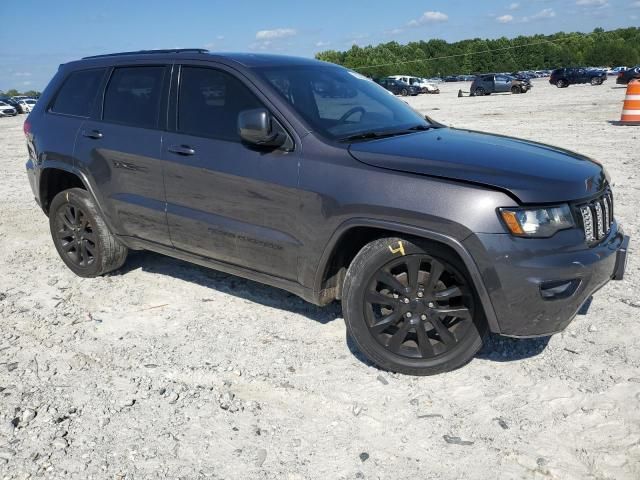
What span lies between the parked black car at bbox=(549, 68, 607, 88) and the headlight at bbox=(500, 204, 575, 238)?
45.1 metres

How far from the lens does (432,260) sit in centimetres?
317

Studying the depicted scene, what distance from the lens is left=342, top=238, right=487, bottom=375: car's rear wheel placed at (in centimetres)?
319

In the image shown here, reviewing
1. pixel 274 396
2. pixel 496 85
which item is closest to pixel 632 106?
pixel 274 396

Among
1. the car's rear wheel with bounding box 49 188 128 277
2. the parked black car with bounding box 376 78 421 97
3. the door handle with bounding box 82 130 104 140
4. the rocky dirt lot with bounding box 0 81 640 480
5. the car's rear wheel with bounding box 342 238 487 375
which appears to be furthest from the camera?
the parked black car with bounding box 376 78 421 97

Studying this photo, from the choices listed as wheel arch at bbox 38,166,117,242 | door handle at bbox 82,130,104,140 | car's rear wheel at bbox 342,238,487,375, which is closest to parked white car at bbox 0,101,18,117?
wheel arch at bbox 38,166,117,242

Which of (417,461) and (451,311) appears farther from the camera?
(451,311)

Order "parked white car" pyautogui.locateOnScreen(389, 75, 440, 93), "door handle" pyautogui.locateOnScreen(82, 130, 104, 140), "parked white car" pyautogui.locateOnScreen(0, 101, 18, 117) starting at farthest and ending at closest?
"parked white car" pyautogui.locateOnScreen(389, 75, 440, 93) < "parked white car" pyautogui.locateOnScreen(0, 101, 18, 117) < "door handle" pyautogui.locateOnScreen(82, 130, 104, 140)

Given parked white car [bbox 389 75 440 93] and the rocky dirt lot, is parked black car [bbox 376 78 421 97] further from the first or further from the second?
the rocky dirt lot

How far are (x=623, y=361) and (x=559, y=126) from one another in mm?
12923

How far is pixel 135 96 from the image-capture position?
441 cm

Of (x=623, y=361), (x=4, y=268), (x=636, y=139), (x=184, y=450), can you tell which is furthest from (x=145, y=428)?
(x=636, y=139)

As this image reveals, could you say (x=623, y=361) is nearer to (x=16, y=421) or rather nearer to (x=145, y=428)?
(x=145, y=428)

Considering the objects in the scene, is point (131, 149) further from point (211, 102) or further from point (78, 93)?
point (78, 93)

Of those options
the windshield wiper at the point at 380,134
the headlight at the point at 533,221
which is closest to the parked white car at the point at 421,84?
the windshield wiper at the point at 380,134
